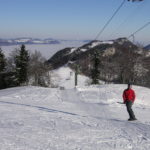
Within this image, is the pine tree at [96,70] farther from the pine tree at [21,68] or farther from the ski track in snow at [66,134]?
the ski track in snow at [66,134]

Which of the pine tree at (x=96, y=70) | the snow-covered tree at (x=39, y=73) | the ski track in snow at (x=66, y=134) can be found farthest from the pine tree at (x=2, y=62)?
the ski track in snow at (x=66, y=134)

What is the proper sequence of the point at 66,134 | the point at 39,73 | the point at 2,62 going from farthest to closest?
the point at 39,73 < the point at 2,62 < the point at 66,134

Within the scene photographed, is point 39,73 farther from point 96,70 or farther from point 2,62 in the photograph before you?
point 96,70

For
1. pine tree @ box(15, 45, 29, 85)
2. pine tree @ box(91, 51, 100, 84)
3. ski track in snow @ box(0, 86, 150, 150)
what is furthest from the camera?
pine tree @ box(91, 51, 100, 84)

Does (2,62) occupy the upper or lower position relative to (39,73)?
upper

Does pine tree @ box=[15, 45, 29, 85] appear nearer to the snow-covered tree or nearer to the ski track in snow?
the snow-covered tree

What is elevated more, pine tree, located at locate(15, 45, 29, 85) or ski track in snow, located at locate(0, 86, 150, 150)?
pine tree, located at locate(15, 45, 29, 85)

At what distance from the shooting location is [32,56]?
9056cm

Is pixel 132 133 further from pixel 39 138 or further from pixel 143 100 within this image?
pixel 143 100

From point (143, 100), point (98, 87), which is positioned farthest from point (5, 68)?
point (143, 100)

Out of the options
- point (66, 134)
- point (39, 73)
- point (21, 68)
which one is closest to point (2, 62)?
point (21, 68)

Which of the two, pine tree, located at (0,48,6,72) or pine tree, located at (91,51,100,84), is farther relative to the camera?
pine tree, located at (0,48,6,72)

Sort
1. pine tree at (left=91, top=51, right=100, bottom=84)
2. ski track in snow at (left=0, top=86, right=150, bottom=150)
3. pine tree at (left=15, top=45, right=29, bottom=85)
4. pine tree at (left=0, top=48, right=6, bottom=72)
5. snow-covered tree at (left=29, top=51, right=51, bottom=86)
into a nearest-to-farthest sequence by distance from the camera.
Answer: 1. ski track in snow at (left=0, top=86, right=150, bottom=150)
2. pine tree at (left=15, top=45, right=29, bottom=85)
3. pine tree at (left=91, top=51, right=100, bottom=84)
4. pine tree at (left=0, top=48, right=6, bottom=72)
5. snow-covered tree at (left=29, top=51, right=51, bottom=86)

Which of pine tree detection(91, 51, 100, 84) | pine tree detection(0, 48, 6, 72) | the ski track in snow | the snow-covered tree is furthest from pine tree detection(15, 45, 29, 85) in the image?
the ski track in snow
